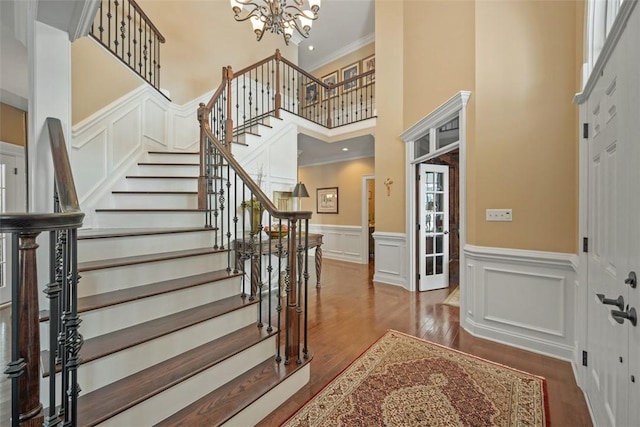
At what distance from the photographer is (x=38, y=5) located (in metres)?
1.52

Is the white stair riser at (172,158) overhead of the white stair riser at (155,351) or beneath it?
overhead

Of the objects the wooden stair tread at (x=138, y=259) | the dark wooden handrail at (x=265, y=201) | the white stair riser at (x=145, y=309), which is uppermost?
the dark wooden handrail at (x=265, y=201)

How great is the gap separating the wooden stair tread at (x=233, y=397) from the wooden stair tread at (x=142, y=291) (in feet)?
2.36

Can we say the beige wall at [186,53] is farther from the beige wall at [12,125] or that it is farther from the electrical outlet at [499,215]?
the electrical outlet at [499,215]

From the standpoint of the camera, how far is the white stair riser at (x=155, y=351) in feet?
4.56

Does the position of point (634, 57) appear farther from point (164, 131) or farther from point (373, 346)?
point (164, 131)

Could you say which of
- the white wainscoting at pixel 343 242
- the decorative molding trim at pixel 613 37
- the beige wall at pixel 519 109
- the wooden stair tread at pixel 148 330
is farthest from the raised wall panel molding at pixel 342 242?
the decorative molding trim at pixel 613 37

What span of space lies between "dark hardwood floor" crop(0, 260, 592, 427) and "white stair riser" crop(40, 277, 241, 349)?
0.57 meters

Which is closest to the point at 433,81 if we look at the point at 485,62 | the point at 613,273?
the point at 485,62

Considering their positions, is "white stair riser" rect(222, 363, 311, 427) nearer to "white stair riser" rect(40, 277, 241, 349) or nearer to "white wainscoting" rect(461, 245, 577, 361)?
"white stair riser" rect(40, 277, 241, 349)

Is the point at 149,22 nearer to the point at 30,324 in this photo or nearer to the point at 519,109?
the point at 30,324

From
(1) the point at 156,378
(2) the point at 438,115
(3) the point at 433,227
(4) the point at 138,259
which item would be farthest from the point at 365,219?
(1) the point at 156,378

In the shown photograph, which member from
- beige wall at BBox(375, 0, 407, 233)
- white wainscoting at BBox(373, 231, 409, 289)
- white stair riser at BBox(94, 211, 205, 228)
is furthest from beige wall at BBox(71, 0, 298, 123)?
white wainscoting at BBox(373, 231, 409, 289)

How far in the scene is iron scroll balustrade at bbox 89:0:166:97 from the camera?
141 inches
